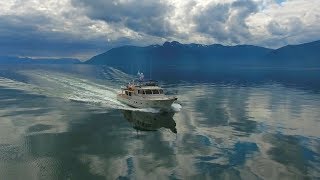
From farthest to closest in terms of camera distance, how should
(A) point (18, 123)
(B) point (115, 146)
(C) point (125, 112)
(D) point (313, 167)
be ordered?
(C) point (125, 112), (A) point (18, 123), (B) point (115, 146), (D) point (313, 167)

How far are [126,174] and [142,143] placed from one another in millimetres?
12033

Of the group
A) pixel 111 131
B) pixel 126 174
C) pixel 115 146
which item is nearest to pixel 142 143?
pixel 115 146

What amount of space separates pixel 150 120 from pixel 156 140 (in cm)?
1390

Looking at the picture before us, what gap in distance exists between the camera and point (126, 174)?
1448 inches

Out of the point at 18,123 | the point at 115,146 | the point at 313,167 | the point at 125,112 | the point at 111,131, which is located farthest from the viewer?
the point at 125,112

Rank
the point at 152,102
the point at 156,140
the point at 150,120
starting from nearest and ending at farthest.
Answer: the point at 156,140
the point at 150,120
the point at 152,102

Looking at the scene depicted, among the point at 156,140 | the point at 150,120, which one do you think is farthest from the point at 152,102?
the point at 156,140

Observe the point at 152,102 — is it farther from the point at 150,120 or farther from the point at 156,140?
the point at 156,140

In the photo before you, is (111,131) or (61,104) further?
(61,104)

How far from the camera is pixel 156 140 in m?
50.5

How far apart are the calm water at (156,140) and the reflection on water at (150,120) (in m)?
0.16

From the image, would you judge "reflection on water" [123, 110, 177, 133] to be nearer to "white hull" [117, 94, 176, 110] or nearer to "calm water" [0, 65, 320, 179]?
"calm water" [0, 65, 320, 179]

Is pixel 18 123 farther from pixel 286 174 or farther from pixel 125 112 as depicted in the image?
pixel 286 174

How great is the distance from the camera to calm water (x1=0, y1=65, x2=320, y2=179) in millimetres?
38000
